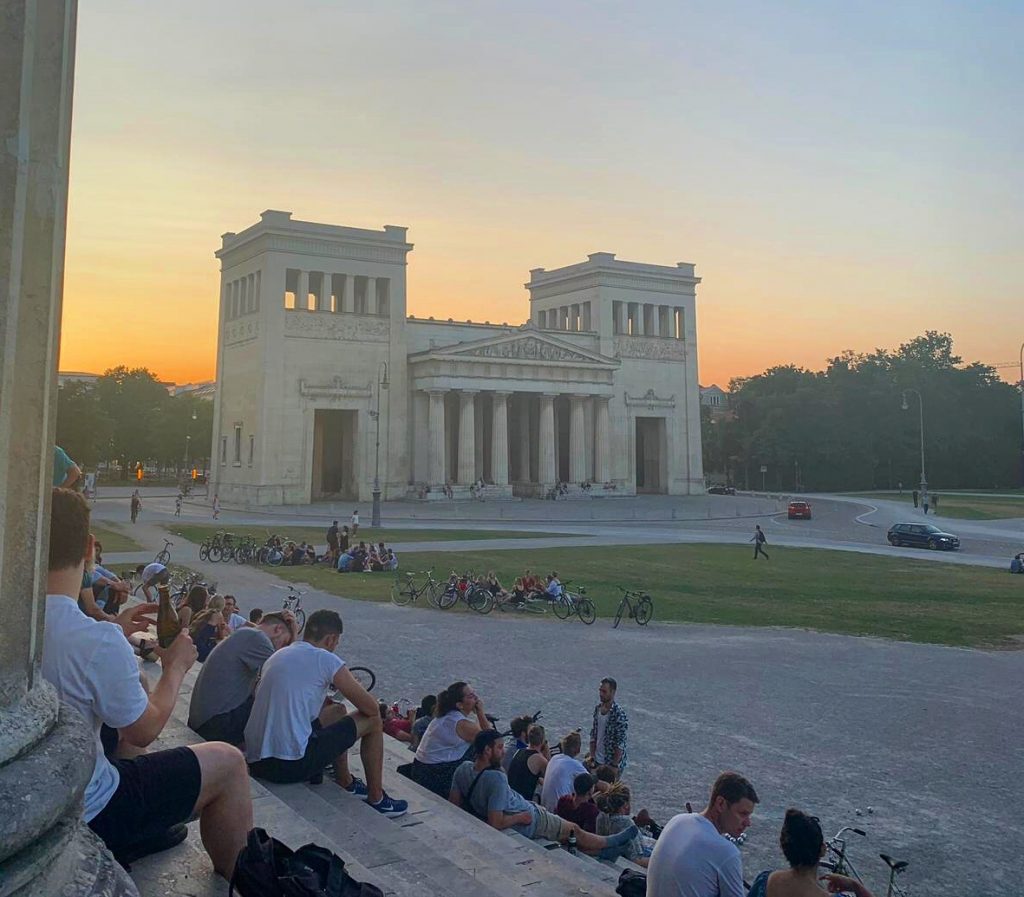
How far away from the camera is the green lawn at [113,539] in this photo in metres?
29.9

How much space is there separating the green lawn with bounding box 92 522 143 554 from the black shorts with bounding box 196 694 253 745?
24873mm

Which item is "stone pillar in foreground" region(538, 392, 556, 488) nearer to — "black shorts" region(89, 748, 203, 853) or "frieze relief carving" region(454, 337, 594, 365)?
"frieze relief carving" region(454, 337, 594, 365)

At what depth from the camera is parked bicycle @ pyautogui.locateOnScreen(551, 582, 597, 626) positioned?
19188 mm

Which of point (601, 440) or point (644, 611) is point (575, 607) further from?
point (601, 440)

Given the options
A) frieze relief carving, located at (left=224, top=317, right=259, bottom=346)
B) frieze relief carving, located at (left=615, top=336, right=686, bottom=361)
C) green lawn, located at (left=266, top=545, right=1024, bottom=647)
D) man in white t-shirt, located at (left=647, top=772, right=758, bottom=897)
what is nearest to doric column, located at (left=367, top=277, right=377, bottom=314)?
frieze relief carving, located at (left=224, top=317, right=259, bottom=346)

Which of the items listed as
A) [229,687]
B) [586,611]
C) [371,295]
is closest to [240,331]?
[371,295]

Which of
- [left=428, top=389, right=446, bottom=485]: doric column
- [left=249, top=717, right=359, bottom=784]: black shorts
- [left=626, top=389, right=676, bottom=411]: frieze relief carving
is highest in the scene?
[left=626, top=389, right=676, bottom=411]: frieze relief carving

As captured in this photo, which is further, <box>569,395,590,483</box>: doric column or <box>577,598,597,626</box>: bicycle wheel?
<box>569,395,590,483</box>: doric column

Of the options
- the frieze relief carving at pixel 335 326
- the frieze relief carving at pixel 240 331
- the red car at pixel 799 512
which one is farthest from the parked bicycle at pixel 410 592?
the frieze relief carving at pixel 240 331

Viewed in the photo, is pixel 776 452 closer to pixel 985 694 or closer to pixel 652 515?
pixel 652 515

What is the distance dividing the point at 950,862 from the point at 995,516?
58571 millimetres

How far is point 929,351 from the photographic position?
106 meters

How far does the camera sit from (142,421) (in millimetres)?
94125

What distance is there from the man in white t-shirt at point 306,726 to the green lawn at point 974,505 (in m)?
59.5
